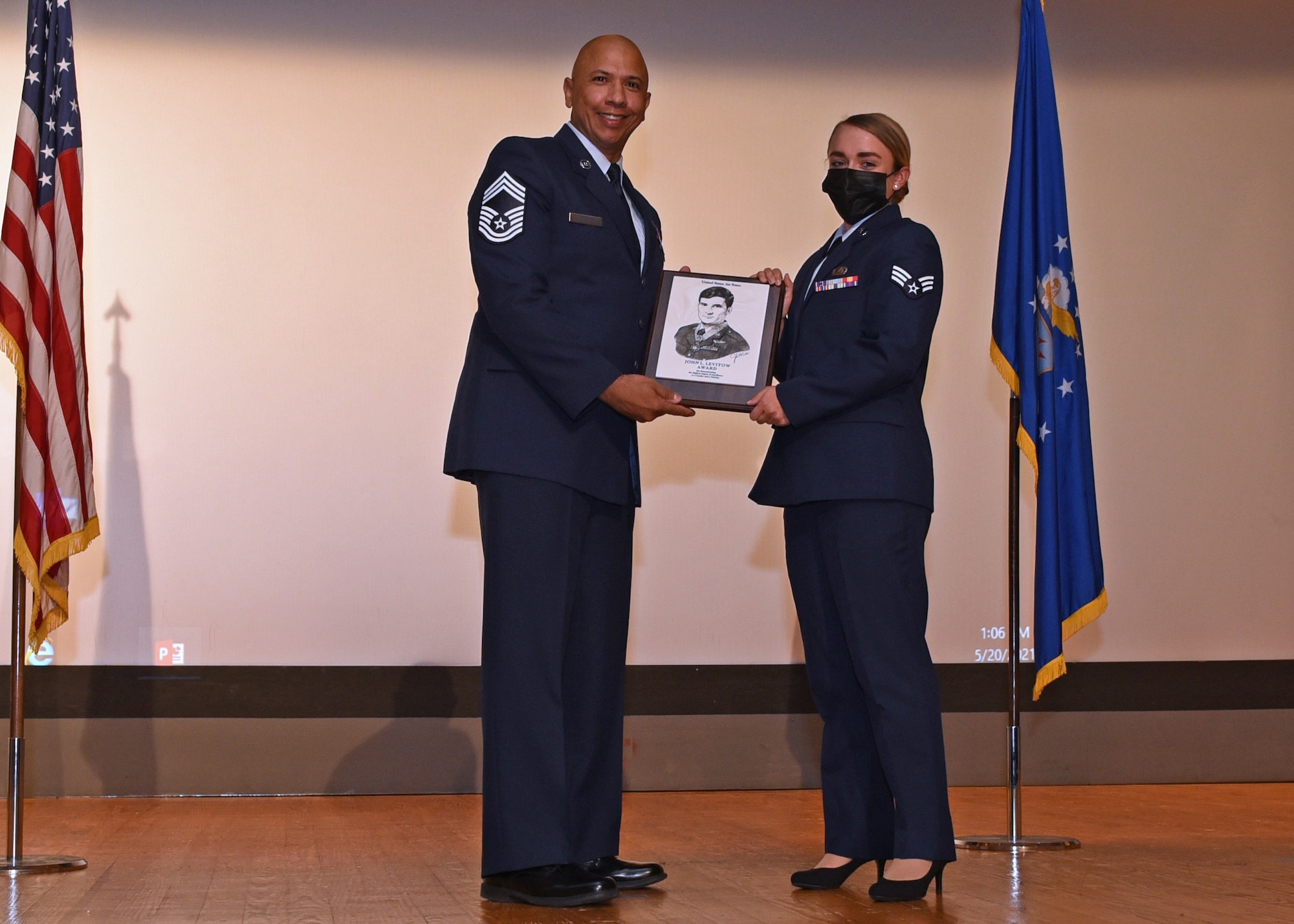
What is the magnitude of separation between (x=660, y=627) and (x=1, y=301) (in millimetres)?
2128

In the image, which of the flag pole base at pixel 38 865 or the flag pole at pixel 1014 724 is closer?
the flag pole base at pixel 38 865

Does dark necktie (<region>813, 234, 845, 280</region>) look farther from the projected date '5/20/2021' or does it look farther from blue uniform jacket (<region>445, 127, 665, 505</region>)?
the projected date '5/20/2021'

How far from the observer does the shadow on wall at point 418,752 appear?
13.0 ft

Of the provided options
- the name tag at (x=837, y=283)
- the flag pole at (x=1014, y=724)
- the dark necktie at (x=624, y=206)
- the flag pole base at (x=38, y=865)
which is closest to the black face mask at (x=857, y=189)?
the name tag at (x=837, y=283)

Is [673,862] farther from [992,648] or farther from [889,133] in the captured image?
[992,648]

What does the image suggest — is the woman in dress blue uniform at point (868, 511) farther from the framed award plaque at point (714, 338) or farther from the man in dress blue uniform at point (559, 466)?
the man in dress blue uniform at point (559, 466)

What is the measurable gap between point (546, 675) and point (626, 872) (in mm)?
426

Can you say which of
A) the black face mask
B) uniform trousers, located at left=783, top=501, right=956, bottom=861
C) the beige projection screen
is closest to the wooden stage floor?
uniform trousers, located at left=783, top=501, right=956, bottom=861

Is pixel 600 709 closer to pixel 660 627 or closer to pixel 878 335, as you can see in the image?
pixel 878 335

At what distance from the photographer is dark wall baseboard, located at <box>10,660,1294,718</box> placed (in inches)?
154

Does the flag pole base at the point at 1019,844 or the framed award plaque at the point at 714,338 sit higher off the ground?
the framed award plaque at the point at 714,338

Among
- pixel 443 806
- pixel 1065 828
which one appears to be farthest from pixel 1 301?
pixel 1065 828

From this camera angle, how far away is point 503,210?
236cm

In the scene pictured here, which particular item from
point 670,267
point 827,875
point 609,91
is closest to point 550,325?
point 609,91
